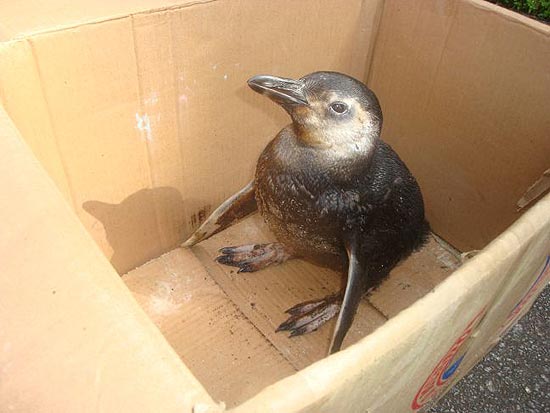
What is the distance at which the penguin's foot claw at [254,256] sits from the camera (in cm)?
143

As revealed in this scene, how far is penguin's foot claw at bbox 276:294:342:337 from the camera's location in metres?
1.28

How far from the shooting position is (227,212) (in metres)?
1.32

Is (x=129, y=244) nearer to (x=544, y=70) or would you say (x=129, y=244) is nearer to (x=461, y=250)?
(x=461, y=250)

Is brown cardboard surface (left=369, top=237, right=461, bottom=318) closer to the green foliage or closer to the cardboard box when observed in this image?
the cardboard box

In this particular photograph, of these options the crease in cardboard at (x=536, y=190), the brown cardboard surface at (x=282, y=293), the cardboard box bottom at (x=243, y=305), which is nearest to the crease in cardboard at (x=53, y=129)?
the cardboard box bottom at (x=243, y=305)

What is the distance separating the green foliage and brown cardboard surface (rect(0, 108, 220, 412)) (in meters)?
1.60

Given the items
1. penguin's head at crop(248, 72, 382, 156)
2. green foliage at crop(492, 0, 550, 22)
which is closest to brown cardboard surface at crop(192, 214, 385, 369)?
penguin's head at crop(248, 72, 382, 156)

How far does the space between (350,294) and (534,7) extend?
1.20m

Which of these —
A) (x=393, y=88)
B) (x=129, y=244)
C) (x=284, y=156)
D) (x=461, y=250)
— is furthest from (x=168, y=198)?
(x=461, y=250)

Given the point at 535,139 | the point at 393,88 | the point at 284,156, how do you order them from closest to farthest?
the point at 284,156 → the point at 535,139 → the point at 393,88

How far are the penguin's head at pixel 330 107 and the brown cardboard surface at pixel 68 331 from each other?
0.49 metres

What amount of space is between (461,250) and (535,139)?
45 cm

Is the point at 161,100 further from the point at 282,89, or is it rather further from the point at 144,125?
the point at 282,89

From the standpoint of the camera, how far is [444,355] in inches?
30.9
